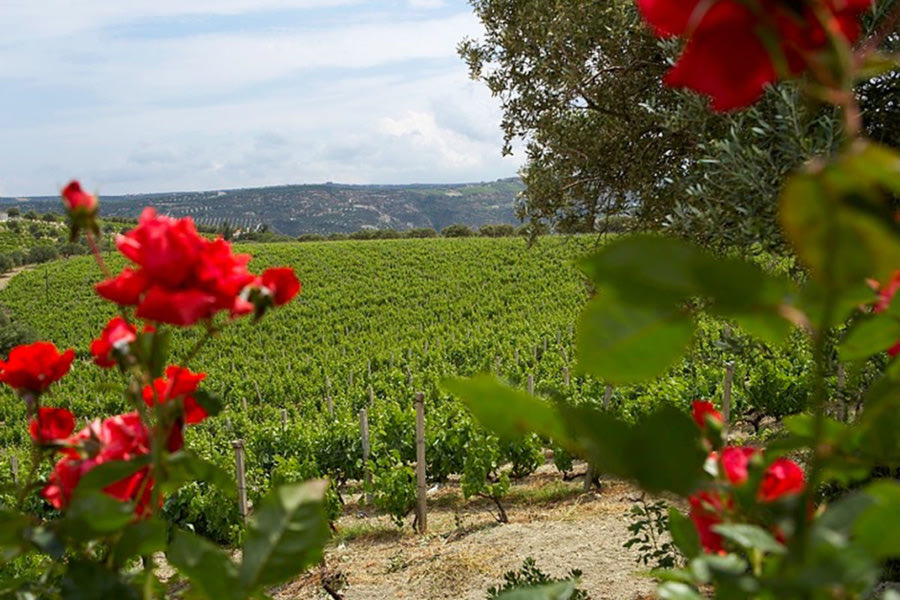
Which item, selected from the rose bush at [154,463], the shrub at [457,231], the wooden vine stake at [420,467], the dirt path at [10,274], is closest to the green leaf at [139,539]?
the rose bush at [154,463]

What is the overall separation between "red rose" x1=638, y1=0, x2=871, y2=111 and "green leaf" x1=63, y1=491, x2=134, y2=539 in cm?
59

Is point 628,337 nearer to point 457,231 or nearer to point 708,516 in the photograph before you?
point 708,516

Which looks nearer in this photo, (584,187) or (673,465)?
(673,465)

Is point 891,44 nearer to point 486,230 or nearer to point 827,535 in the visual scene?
point 827,535

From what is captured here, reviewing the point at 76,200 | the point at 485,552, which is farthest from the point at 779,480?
the point at 485,552

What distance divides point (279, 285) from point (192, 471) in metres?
0.21

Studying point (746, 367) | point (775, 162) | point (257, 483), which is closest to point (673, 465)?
point (775, 162)

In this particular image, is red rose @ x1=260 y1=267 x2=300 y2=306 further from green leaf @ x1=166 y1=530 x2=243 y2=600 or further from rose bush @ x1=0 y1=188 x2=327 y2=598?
green leaf @ x1=166 y1=530 x2=243 y2=600

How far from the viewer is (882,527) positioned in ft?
1.52

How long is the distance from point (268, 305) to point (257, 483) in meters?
8.82

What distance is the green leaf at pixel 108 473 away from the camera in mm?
718

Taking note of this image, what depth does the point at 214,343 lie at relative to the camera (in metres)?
27.7

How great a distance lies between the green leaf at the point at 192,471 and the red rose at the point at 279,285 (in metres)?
0.18

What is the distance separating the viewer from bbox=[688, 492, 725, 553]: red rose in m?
0.65
